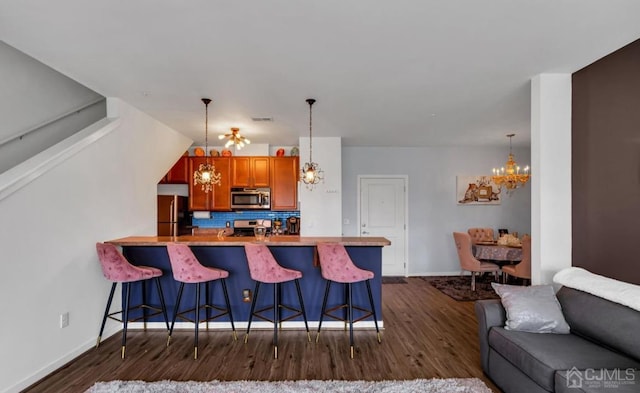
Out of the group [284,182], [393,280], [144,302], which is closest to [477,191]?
[393,280]

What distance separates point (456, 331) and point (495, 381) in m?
1.14

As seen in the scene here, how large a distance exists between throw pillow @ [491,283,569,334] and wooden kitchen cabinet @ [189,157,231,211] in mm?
4652

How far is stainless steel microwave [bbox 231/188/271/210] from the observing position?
5.72m

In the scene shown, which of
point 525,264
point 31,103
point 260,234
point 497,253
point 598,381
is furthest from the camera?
point 497,253

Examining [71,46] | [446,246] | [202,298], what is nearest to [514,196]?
[446,246]

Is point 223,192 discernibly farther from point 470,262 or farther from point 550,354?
point 550,354

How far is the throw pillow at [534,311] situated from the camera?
237 cm

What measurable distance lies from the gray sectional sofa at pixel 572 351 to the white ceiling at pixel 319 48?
6.48 feet

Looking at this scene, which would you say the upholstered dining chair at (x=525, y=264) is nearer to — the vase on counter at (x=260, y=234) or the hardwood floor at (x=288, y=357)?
the hardwood floor at (x=288, y=357)

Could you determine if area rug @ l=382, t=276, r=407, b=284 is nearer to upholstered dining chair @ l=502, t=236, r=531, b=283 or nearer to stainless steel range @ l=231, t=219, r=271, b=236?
upholstered dining chair @ l=502, t=236, r=531, b=283

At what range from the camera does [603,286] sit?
2291mm

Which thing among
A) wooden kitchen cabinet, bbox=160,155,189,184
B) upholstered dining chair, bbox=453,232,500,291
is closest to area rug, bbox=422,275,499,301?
upholstered dining chair, bbox=453,232,500,291

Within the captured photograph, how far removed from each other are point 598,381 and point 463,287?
3.93m

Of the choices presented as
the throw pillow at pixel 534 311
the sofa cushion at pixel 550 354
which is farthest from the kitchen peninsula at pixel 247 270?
the sofa cushion at pixel 550 354
